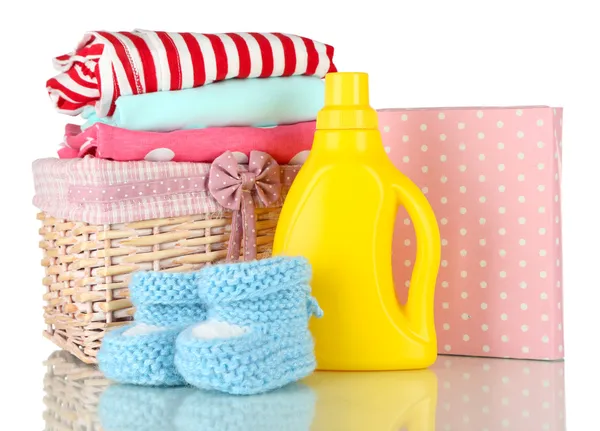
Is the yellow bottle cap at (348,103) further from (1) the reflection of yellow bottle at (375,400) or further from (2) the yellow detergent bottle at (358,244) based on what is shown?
(1) the reflection of yellow bottle at (375,400)

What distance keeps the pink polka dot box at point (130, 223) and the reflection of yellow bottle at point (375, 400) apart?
261 millimetres

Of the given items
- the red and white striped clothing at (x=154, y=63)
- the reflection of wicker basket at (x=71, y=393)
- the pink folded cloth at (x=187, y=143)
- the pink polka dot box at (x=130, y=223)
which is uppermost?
the red and white striped clothing at (x=154, y=63)

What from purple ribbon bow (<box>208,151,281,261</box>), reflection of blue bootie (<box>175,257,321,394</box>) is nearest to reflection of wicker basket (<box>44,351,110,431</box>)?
reflection of blue bootie (<box>175,257,321,394</box>)

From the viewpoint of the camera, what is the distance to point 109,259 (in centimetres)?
142

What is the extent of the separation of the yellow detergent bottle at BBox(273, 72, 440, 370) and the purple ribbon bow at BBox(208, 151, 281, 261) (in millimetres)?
120

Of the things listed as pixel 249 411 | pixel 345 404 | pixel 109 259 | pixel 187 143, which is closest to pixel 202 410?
pixel 249 411

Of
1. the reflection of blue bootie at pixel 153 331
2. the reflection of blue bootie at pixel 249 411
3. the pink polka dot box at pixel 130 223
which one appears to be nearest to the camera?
the reflection of blue bootie at pixel 249 411

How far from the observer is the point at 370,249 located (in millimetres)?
1369

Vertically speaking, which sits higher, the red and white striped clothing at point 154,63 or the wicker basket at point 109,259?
the red and white striped clothing at point 154,63

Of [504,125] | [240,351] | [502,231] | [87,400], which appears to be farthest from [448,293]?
[87,400]

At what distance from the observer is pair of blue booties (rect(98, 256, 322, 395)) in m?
1.24

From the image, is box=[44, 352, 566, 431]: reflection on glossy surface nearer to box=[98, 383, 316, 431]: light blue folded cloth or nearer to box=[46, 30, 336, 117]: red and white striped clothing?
box=[98, 383, 316, 431]: light blue folded cloth

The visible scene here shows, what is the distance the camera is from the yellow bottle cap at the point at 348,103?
1390mm

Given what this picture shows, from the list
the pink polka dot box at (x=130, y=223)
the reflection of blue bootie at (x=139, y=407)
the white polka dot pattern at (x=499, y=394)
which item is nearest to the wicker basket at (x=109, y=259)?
the pink polka dot box at (x=130, y=223)
